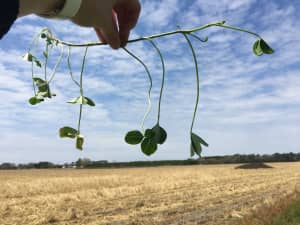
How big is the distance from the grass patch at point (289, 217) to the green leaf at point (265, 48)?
9.82 metres

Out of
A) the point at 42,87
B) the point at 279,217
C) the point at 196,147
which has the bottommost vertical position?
the point at 279,217

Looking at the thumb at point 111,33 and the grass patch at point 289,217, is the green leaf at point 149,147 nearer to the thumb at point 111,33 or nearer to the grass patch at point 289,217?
the thumb at point 111,33

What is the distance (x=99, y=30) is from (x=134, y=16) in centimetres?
6

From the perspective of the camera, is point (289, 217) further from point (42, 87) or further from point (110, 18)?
point (110, 18)

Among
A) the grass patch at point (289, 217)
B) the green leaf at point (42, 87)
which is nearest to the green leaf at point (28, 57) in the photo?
the green leaf at point (42, 87)

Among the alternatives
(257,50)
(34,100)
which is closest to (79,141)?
(34,100)

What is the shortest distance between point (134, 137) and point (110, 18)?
15 centimetres

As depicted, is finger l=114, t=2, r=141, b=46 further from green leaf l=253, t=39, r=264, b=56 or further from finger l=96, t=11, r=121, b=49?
green leaf l=253, t=39, r=264, b=56

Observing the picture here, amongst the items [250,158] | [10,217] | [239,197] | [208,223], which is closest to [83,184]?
[239,197]

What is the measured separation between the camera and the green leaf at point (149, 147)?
0.54 m

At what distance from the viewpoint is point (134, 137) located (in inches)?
21.8

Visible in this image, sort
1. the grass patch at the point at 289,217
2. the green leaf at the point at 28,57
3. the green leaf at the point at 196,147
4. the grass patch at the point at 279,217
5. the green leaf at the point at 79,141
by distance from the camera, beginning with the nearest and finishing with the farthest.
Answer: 1. the green leaf at the point at 196,147
2. the green leaf at the point at 79,141
3. the green leaf at the point at 28,57
4. the grass patch at the point at 289,217
5. the grass patch at the point at 279,217

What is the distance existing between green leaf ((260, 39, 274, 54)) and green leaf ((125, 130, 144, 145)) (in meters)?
0.18

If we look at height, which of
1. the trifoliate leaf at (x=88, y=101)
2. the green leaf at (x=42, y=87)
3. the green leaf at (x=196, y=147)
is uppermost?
the green leaf at (x=42, y=87)
